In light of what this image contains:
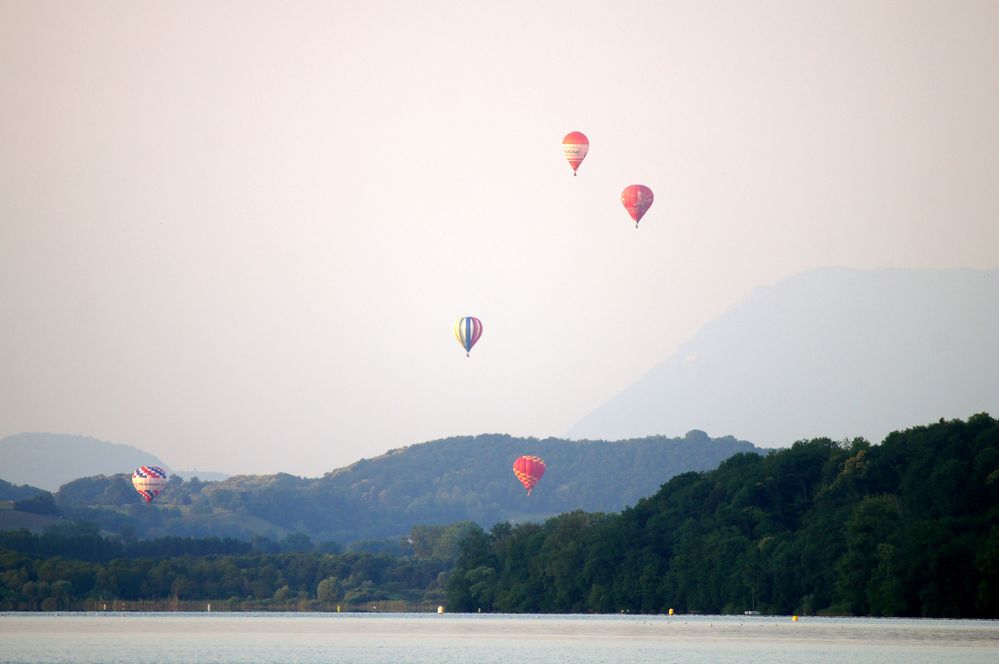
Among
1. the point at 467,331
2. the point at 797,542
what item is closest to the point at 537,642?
the point at 797,542

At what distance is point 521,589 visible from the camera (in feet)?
595

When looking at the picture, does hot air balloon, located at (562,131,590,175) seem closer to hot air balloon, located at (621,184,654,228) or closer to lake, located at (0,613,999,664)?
hot air balloon, located at (621,184,654,228)

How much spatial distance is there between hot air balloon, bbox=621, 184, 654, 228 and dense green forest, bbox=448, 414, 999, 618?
86.1ft

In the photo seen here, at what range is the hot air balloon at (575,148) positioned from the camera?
16450 cm

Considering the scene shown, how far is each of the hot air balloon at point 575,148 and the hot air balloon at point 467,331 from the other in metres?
20.4

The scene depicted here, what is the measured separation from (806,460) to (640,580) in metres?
18.8

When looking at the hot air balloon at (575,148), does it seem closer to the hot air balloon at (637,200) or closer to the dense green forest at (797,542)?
the hot air balloon at (637,200)

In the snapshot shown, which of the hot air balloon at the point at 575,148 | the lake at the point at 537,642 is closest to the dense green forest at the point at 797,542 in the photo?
the lake at the point at 537,642

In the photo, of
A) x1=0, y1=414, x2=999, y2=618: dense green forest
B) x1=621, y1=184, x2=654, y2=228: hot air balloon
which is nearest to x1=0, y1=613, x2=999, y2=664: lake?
x1=0, y1=414, x2=999, y2=618: dense green forest

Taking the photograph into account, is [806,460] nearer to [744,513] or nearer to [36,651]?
[744,513]

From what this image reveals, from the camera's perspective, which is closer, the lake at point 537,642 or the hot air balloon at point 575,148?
the lake at point 537,642

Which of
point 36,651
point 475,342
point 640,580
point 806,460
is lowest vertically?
point 36,651

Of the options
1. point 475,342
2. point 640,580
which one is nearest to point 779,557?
point 640,580

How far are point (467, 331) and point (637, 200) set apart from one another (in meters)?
24.9
